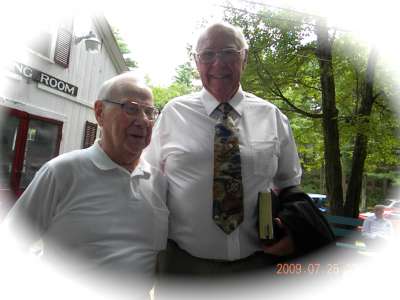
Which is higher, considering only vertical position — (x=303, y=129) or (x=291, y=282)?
(x=303, y=129)

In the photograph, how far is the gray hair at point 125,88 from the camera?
164 cm

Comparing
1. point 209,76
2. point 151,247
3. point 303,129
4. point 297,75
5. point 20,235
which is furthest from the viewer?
point 303,129

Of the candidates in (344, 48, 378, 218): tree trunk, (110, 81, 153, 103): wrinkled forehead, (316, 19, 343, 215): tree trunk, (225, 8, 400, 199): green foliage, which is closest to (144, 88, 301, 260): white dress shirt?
(110, 81, 153, 103): wrinkled forehead

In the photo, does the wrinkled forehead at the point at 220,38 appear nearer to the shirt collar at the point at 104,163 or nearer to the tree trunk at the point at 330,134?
the shirt collar at the point at 104,163

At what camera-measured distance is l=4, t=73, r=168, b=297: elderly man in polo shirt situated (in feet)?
4.87

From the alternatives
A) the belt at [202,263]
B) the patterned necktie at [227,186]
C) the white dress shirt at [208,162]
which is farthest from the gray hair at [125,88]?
the belt at [202,263]

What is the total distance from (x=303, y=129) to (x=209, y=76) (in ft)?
25.8

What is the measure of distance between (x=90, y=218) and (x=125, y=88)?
2.16ft

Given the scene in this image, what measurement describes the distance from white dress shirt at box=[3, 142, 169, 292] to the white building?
15.6 feet

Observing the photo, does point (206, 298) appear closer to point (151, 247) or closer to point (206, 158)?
point (151, 247)

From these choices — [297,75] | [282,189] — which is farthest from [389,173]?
[282,189]

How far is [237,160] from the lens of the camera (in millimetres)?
1689

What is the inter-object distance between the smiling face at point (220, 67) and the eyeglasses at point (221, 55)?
0.04ft

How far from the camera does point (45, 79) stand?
6.48 m
